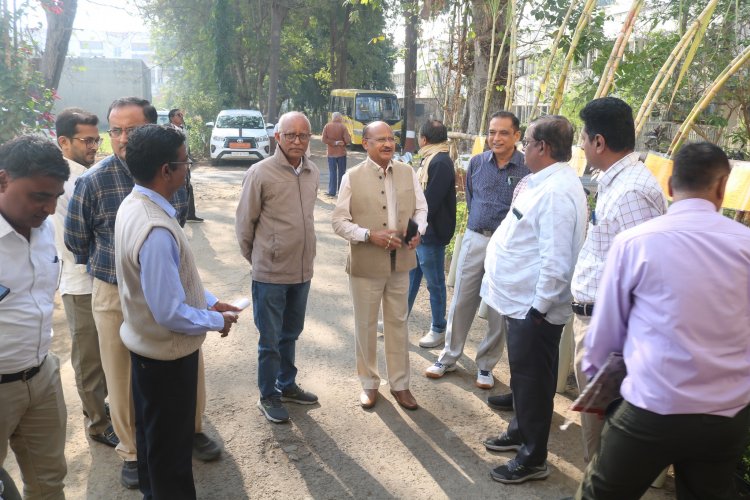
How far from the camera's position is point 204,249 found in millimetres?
8570

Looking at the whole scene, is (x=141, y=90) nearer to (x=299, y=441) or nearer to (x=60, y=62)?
(x=60, y=62)

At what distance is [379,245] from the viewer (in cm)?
402

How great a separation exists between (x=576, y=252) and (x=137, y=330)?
216cm

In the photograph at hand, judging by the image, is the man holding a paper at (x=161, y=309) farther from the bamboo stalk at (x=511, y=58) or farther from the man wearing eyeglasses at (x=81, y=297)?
the bamboo stalk at (x=511, y=58)

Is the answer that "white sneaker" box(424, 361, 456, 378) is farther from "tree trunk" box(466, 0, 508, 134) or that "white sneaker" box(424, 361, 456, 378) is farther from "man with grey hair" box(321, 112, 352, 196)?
"man with grey hair" box(321, 112, 352, 196)

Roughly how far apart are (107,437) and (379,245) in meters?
2.05

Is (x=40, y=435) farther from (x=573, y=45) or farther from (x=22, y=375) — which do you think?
(x=573, y=45)

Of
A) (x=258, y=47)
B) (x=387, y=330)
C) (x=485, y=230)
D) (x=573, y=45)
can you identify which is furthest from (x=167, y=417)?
(x=258, y=47)

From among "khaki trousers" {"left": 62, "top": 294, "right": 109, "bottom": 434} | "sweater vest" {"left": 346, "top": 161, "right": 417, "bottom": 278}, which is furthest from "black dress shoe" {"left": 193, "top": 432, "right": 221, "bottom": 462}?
"sweater vest" {"left": 346, "top": 161, "right": 417, "bottom": 278}

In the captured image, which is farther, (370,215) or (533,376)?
(370,215)

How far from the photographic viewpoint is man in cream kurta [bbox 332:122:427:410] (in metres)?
4.09

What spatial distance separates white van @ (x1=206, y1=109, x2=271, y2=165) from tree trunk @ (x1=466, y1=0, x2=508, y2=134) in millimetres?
11654

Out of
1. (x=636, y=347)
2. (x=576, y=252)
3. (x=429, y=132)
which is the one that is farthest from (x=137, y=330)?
(x=429, y=132)

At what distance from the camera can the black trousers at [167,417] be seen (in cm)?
264
